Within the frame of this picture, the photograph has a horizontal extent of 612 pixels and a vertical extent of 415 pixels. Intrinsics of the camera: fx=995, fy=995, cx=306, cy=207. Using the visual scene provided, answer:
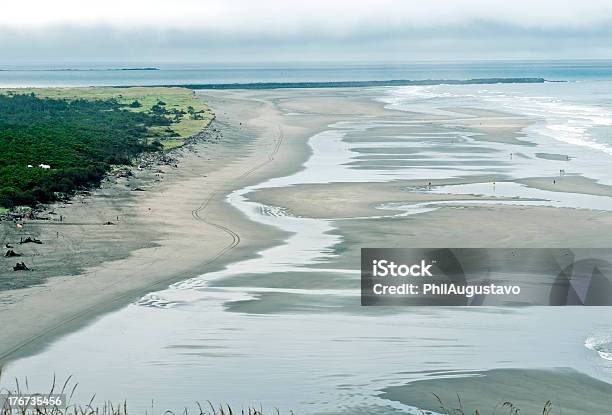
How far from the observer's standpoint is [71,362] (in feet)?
55.8

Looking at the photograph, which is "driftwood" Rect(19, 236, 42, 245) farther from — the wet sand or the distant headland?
the distant headland

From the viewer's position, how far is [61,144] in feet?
167

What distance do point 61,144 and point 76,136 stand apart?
212 inches

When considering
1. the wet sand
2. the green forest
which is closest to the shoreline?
the green forest

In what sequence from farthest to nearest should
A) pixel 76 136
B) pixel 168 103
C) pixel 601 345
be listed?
pixel 168 103 → pixel 76 136 → pixel 601 345

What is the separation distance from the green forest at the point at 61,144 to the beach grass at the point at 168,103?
1.49 m

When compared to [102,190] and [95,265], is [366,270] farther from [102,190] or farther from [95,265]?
[102,190]

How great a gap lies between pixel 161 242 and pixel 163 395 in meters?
12.6

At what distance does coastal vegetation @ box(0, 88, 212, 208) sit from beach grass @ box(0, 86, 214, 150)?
0.07 metres

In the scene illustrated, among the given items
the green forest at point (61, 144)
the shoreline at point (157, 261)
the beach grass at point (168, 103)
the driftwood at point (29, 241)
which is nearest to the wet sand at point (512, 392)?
the shoreline at point (157, 261)

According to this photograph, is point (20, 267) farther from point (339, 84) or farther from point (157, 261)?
point (339, 84)

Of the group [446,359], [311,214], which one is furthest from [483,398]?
[311,214]

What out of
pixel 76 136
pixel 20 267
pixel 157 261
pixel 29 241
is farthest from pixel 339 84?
→ pixel 20 267

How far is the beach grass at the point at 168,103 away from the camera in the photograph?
61.9 metres
